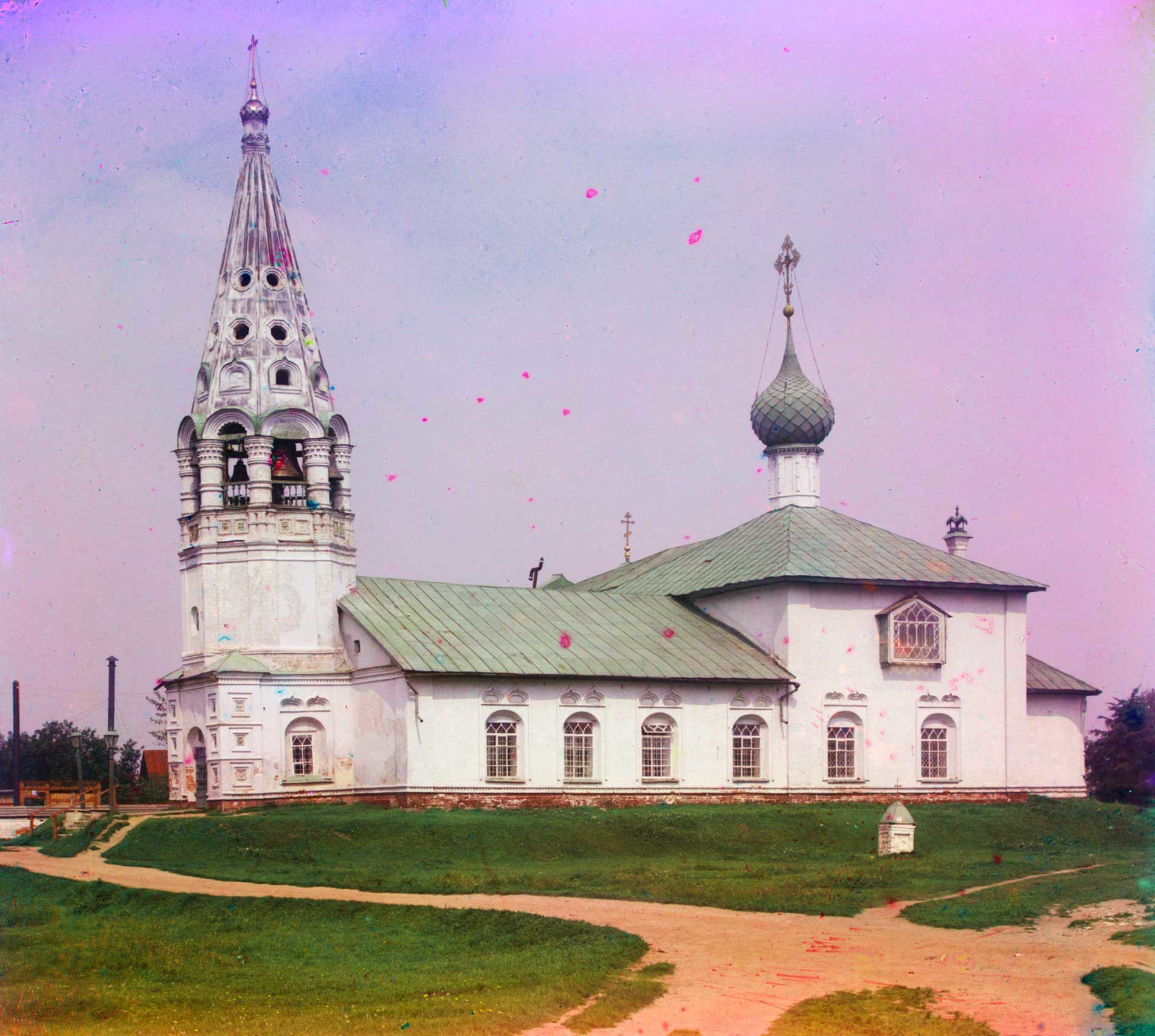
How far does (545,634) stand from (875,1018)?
2334 cm

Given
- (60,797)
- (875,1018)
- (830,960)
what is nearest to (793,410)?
(60,797)

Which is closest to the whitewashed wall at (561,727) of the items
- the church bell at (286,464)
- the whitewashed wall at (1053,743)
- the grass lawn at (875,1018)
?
the church bell at (286,464)

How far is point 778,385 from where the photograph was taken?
4369 centimetres

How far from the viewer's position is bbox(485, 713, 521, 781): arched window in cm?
3362

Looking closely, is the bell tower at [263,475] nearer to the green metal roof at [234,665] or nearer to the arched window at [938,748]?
the green metal roof at [234,665]

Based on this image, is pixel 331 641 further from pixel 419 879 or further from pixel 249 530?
pixel 419 879

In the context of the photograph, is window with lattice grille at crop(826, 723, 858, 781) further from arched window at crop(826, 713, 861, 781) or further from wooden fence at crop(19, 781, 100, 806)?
wooden fence at crop(19, 781, 100, 806)

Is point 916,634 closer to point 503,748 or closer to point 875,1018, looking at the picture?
point 503,748

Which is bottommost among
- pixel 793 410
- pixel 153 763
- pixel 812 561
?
pixel 153 763

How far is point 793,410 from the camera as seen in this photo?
4334 cm

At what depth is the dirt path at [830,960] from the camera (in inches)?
535

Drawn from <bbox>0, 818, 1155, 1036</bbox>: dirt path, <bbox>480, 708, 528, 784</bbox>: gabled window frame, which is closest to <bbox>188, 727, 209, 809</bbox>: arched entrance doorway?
<bbox>480, 708, 528, 784</bbox>: gabled window frame

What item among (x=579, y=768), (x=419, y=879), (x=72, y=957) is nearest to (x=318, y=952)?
(x=72, y=957)

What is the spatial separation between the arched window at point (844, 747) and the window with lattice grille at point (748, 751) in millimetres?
1849
